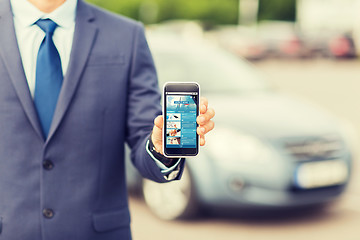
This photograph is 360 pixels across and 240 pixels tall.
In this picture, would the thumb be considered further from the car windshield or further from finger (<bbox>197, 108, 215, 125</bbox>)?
the car windshield

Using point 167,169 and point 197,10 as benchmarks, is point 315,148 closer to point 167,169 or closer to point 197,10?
point 167,169

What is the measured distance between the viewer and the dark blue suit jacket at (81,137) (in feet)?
6.70

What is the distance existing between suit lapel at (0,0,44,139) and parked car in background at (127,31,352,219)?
3.12 m

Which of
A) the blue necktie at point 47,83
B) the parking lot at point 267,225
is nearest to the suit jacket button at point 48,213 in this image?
the blue necktie at point 47,83

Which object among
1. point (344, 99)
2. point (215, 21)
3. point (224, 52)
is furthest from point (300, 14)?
point (224, 52)

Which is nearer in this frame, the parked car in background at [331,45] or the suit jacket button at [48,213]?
the suit jacket button at [48,213]

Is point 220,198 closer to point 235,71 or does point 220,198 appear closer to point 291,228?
point 291,228

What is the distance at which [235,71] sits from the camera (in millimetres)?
6438

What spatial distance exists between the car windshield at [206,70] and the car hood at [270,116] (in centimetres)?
23

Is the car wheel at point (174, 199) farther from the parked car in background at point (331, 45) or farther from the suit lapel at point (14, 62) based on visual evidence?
the parked car in background at point (331, 45)

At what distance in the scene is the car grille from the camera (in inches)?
203

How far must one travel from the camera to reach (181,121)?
198 centimetres

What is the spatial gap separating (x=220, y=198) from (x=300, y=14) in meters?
50.8

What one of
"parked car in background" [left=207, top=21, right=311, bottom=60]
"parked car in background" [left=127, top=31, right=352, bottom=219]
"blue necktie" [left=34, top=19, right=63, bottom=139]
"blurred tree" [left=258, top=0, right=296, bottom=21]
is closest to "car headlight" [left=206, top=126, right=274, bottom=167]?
"parked car in background" [left=127, top=31, right=352, bottom=219]
